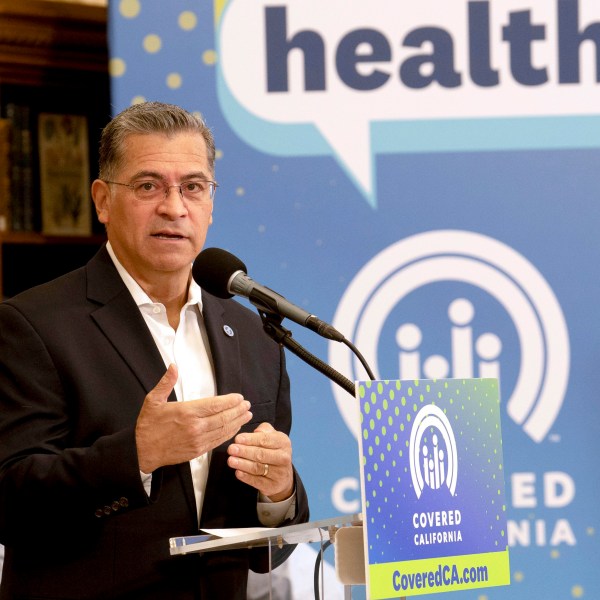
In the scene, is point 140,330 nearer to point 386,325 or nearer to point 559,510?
point 386,325

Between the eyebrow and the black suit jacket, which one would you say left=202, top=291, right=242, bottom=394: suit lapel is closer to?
the black suit jacket

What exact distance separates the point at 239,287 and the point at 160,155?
0.44 metres

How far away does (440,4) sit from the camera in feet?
10.3

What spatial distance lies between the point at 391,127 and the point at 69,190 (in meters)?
1.50

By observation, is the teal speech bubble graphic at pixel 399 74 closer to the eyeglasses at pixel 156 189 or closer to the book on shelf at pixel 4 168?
the eyeglasses at pixel 156 189

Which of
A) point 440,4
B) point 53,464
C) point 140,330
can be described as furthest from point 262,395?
point 440,4

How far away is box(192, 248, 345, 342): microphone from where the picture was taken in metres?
1.75

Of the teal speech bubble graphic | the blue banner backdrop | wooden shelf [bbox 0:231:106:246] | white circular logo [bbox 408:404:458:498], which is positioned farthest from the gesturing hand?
wooden shelf [bbox 0:231:106:246]

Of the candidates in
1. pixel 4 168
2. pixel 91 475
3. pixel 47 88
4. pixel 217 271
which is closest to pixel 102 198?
pixel 217 271

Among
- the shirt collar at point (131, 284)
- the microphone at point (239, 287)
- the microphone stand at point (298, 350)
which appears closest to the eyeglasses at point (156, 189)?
the shirt collar at point (131, 284)

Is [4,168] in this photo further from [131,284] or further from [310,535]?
[310,535]

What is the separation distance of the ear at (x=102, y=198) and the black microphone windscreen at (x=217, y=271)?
39 cm

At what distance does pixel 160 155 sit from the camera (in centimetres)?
216

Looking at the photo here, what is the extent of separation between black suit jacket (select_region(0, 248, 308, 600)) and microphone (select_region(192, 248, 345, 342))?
10.7 inches
